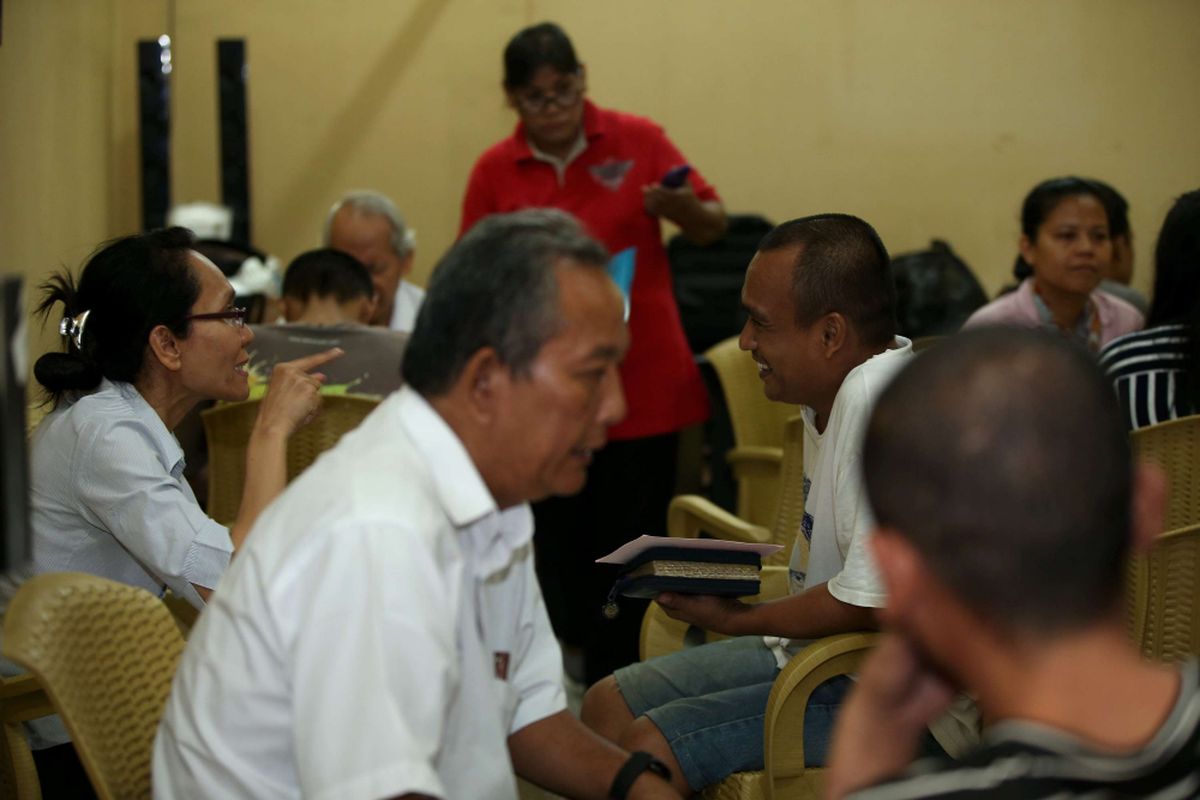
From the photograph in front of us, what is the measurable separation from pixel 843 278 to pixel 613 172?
1.61 m

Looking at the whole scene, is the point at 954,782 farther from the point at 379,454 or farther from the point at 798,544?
the point at 798,544

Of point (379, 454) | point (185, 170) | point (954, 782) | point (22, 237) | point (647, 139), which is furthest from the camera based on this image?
point (185, 170)

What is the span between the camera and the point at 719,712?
2211mm

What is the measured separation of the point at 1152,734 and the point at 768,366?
52.9 inches

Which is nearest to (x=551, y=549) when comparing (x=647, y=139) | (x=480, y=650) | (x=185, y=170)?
(x=647, y=139)

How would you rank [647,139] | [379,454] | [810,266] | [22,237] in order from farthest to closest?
Answer: [647,139] < [22,237] < [810,266] < [379,454]

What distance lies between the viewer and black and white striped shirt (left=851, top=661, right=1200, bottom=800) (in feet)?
3.33

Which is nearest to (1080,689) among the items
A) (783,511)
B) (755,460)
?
(783,511)

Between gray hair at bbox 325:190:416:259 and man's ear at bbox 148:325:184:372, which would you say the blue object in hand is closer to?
Result: gray hair at bbox 325:190:416:259

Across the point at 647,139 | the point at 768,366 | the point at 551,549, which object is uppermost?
the point at 647,139

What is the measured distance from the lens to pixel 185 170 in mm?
5582

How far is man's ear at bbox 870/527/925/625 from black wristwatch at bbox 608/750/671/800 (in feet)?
2.23

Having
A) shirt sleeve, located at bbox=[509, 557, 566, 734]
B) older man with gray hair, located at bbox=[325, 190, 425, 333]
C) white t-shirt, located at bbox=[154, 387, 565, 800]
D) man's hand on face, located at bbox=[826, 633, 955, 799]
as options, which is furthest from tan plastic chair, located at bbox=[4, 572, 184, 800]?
older man with gray hair, located at bbox=[325, 190, 425, 333]

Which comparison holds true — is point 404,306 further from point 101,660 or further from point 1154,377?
point 101,660
